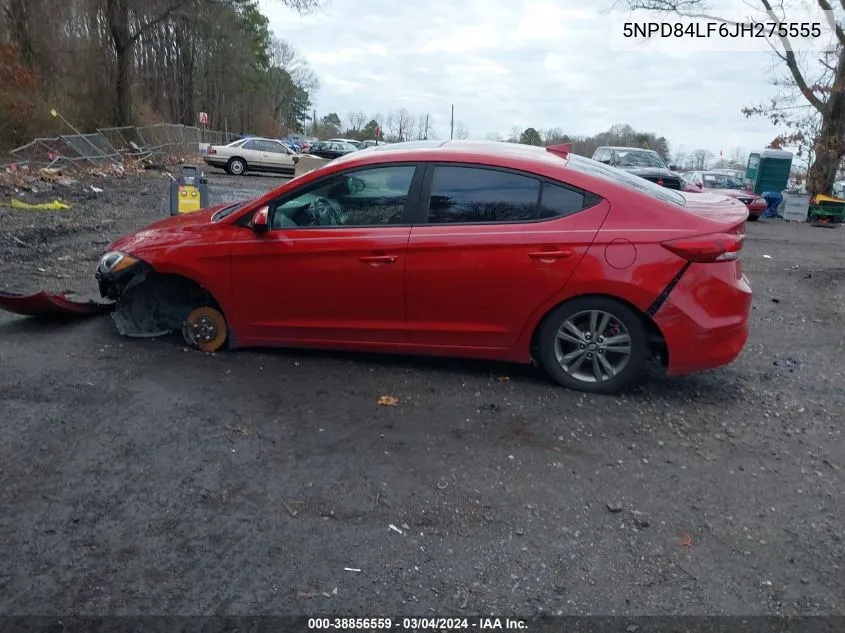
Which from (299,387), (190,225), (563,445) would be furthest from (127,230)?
(563,445)

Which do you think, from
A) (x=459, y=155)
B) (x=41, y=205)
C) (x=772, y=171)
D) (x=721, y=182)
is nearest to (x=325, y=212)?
(x=459, y=155)

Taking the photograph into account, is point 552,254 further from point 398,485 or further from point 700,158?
point 700,158

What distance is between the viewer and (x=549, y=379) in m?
4.94

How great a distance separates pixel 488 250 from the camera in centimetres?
461

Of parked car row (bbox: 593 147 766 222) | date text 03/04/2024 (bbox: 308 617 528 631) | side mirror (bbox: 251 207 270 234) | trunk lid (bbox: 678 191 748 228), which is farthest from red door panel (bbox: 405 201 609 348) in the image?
parked car row (bbox: 593 147 766 222)

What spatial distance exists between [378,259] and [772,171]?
78.6 feet

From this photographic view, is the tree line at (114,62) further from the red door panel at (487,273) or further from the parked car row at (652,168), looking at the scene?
the red door panel at (487,273)

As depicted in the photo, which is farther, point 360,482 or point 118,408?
point 118,408

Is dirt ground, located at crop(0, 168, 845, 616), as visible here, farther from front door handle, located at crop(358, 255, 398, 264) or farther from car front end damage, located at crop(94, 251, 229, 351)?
front door handle, located at crop(358, 255, 398, 264)

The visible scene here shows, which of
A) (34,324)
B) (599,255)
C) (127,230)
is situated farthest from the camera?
(127,230)

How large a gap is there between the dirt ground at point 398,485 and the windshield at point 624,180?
131 centimetres

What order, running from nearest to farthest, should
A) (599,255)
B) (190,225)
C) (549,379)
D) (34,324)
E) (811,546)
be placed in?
1. (811,546)
2. (599,255)
3. (549,379)
4. (190,225)
5. (34,324)

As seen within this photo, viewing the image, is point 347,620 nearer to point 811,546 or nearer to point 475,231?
point 811,546

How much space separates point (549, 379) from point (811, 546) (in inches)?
81.2
